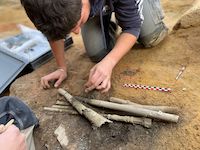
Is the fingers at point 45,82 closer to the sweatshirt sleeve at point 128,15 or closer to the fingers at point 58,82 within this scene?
the fingers at point 58,82

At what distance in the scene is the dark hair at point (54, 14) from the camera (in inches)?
48.3

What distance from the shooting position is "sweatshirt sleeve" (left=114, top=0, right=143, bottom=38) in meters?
1.72

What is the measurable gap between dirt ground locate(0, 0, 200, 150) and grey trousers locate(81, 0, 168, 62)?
2.6 inches

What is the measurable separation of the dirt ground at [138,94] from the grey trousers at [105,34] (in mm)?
66

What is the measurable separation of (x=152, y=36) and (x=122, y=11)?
47cm

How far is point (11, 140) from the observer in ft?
4.20

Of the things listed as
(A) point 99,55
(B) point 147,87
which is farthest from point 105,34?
(B) point 147,87

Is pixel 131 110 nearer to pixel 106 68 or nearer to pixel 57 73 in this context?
pixel 106 68

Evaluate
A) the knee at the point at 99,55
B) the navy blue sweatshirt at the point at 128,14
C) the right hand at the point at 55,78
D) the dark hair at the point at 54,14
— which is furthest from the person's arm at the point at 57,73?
the dark hair at the point at 54,14

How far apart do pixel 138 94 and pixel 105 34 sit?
617mm

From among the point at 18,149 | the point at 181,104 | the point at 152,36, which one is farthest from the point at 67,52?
the point at 18,149

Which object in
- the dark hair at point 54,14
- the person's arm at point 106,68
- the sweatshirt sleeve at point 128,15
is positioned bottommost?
the person's arm at point 106,68

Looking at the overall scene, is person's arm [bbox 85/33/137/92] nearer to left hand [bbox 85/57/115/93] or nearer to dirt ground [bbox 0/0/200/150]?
left hand [bbox 85/57/115/93]

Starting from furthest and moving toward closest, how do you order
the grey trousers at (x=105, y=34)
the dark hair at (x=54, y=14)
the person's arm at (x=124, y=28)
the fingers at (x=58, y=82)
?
the grey trousers at (x=105, y=34)
the fingers at (x=58, y=82)
the person's arm at (x=124, y=28)
the dark hair at (x=54, y=14)
